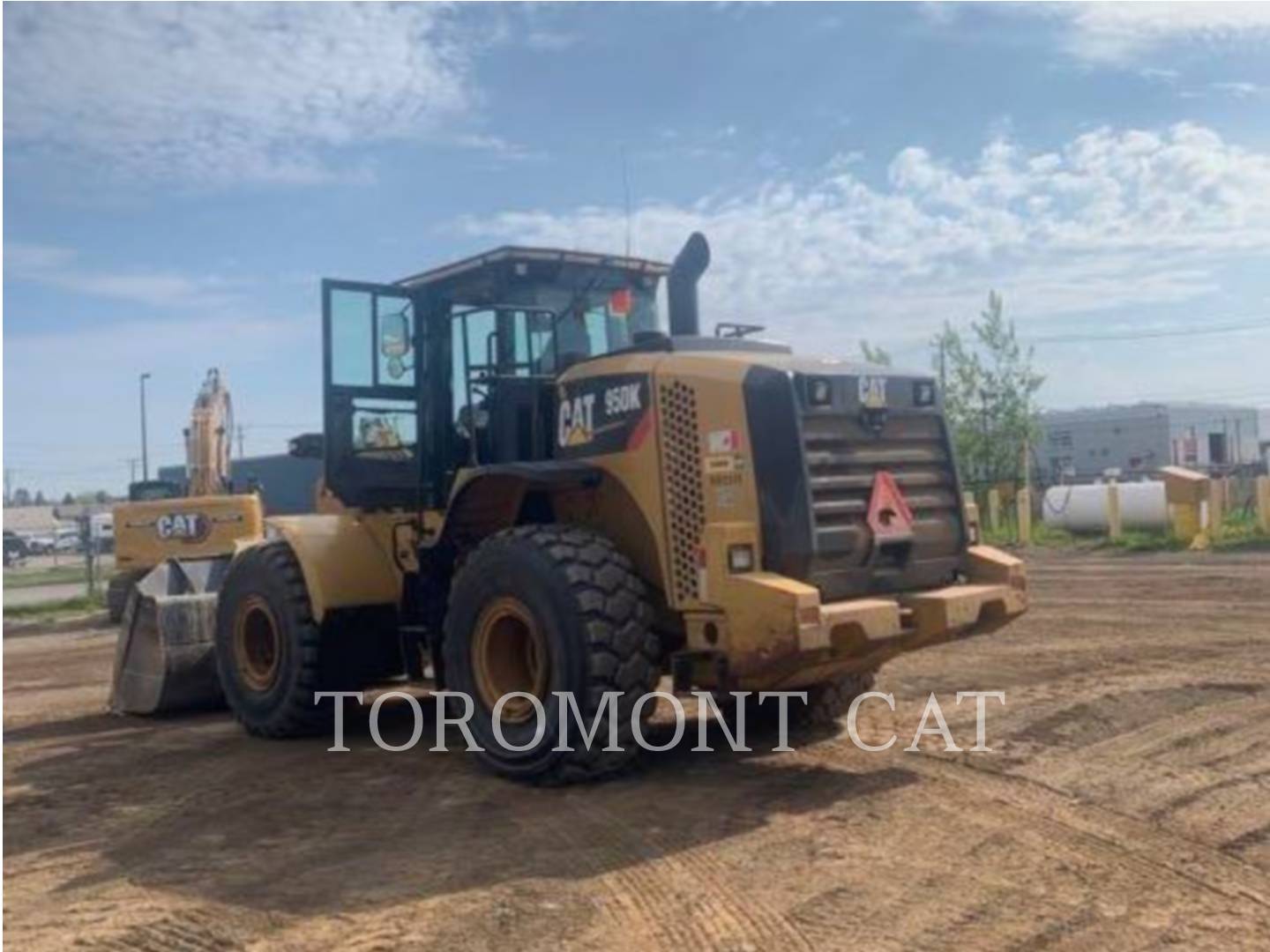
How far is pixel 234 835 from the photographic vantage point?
6801 mm

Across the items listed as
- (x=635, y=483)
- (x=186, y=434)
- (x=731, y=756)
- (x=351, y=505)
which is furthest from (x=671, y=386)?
(x=186, y=434)

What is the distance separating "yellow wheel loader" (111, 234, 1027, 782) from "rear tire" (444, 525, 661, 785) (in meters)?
0.01

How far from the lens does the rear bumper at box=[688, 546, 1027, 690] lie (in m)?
6.59

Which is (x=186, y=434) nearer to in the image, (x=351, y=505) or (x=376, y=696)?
(x=376, y=696)

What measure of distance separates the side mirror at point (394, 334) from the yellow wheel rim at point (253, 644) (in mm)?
1867

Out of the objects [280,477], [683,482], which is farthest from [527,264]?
[280,477]

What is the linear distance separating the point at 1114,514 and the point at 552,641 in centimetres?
2137

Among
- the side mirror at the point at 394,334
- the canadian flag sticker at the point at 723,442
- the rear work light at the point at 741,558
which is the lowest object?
the rear work light at the point at 741,558

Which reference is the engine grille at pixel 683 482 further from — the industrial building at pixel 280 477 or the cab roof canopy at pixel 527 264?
the industrial building at pixel 280 477

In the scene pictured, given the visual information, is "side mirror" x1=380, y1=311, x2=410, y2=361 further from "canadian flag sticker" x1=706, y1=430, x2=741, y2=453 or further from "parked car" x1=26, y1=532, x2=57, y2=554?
"parked car" x1=26, y1=532, x2=57, y2=554

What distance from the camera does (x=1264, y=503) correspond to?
78.9 ft

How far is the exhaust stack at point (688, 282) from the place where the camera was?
8430 mm

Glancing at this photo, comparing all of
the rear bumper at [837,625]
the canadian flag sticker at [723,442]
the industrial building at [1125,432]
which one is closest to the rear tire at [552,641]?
the rear bumper at [837,625]

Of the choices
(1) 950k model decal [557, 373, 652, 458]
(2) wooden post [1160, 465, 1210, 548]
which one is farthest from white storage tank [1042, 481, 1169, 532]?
(1) 950k model decal [557, 373, 652, 458]
